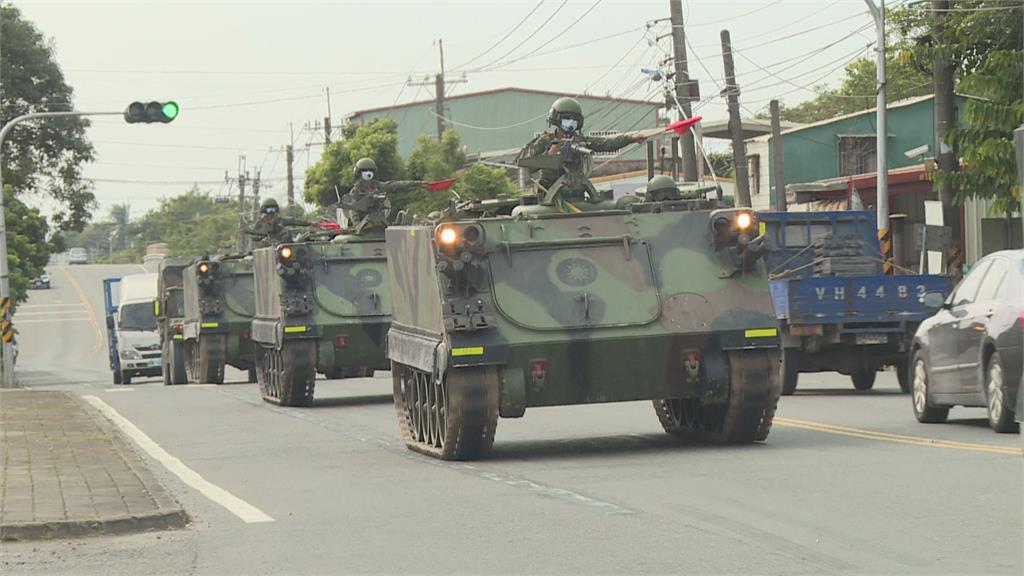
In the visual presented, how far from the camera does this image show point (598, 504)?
Result: 11.1 meters

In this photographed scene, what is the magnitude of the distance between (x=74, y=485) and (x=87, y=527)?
2453 mm

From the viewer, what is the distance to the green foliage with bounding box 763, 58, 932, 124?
69.0 metres

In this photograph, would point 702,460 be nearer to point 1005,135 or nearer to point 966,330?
point 966,330

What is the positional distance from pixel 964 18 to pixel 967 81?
233 cm

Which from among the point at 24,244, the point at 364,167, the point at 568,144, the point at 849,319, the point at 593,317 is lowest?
the point at 849,319

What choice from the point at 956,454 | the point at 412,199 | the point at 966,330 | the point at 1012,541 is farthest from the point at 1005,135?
the point at 412,199

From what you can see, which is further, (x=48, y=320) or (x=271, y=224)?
(x=48, y=320)

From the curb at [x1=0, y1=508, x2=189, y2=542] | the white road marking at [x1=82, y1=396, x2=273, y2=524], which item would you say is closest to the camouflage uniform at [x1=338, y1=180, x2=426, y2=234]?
the white road marking at [x1=82, y1=396, x2=273, y2=524]

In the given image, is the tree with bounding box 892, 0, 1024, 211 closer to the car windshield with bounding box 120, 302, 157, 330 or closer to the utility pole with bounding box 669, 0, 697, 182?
the utility pole with bounding box 669, 0, 697, 182

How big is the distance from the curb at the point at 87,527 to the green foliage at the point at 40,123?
2055 inches

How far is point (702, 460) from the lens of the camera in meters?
13.8

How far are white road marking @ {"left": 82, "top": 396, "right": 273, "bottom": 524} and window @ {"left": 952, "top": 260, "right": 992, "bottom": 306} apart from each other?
7145 mm

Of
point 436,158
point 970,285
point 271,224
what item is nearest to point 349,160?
point 436,158

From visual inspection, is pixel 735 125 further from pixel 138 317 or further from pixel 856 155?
pixel 138 317
